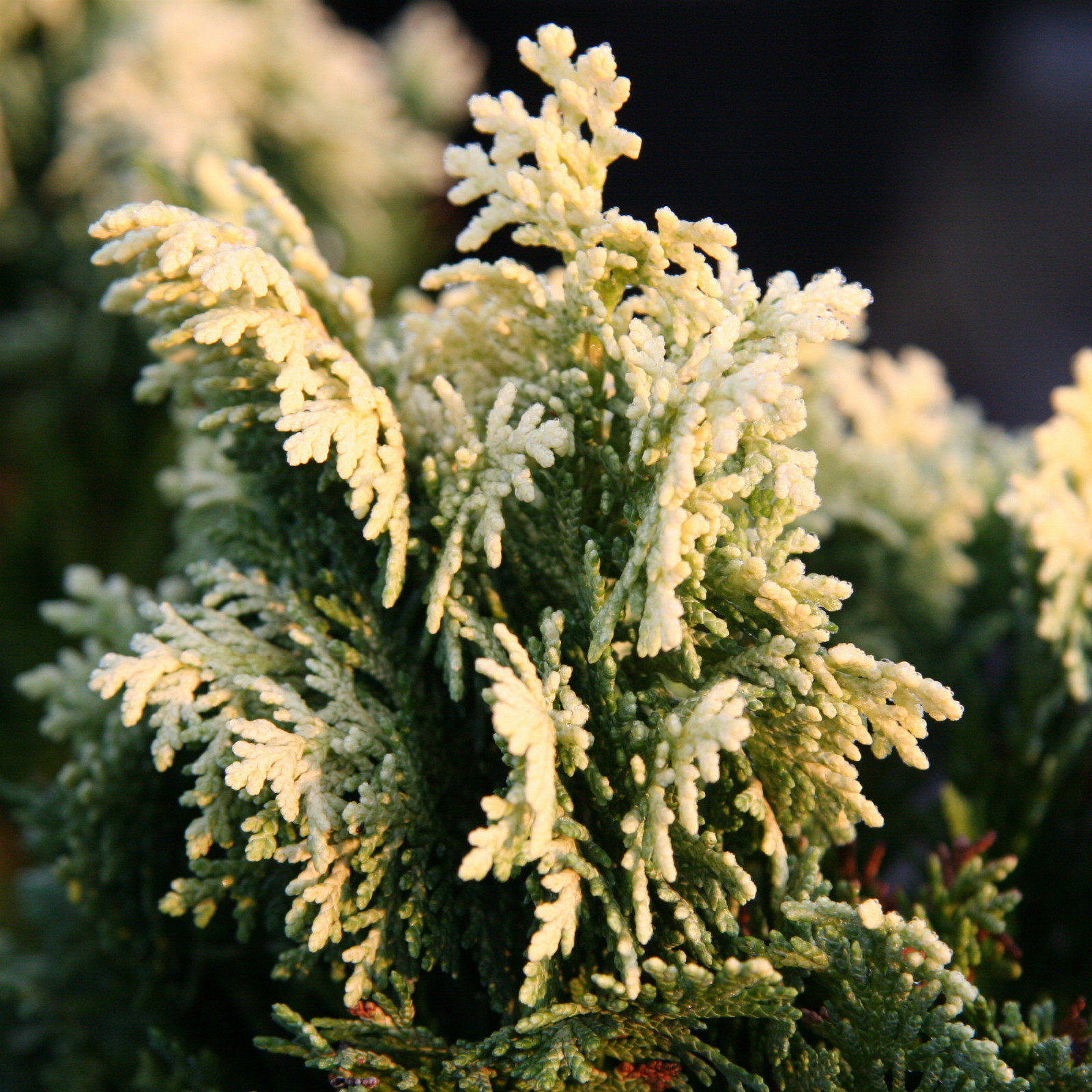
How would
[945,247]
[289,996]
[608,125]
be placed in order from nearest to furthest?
[608,125] → [289,996] → [945,247]

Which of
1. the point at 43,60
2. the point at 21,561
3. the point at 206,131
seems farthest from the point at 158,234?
the point at 43,60

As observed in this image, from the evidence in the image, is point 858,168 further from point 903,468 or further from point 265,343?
point 265,343

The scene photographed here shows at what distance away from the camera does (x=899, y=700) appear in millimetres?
1104

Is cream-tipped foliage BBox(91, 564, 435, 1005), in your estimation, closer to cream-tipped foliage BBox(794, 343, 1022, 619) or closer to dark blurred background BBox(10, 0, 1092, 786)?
cream-tipped foliage BBox(794, 343, 1022, 619)

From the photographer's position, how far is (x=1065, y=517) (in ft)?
5.27

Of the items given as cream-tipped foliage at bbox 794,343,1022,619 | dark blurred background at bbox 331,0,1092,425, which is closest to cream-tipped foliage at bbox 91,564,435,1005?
cream-tipped foliage at bbox 794,343,1022,619

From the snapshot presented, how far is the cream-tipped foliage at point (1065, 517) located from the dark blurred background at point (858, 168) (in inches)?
152

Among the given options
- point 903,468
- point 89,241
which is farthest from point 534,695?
point 89,241

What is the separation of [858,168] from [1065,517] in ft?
15.2

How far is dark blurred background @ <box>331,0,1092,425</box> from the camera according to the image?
17.9 ft

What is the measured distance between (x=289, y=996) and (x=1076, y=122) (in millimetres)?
6645

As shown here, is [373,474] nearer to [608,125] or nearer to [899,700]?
[608,125]

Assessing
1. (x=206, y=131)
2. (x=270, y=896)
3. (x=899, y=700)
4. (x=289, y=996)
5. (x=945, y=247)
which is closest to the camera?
(x=899, y=700)

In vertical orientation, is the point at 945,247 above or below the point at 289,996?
above
